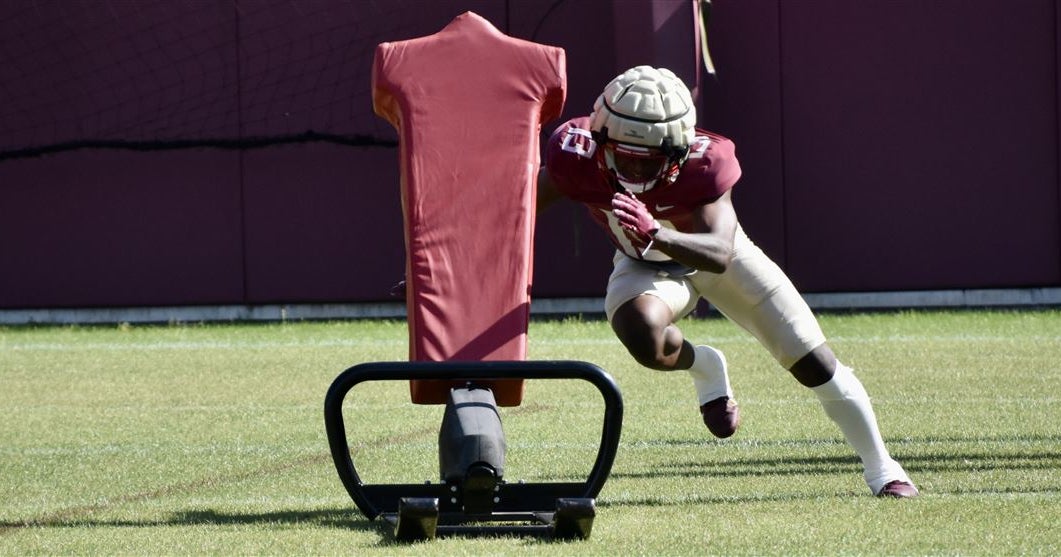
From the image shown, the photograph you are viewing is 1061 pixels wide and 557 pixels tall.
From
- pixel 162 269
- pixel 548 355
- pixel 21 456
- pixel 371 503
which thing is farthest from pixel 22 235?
pixel 371 503

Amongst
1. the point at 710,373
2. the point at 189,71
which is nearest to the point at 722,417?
the point at 710,373

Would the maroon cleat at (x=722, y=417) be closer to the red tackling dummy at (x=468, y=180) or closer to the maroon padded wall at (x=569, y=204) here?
the red tackling dummy at (x=468, y=180)

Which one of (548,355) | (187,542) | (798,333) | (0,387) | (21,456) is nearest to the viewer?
(187,542)

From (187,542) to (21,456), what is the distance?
7.57 ft

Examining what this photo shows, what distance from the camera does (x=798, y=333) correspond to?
17.8 feet

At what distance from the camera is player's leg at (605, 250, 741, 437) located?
541 centimetres

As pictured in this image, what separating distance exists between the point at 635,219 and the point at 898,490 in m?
1.33

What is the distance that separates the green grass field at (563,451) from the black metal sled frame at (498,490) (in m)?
0.07

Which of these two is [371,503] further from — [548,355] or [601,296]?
[601,296]

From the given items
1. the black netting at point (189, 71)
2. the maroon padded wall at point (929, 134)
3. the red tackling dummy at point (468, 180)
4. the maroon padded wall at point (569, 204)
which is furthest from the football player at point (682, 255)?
the black netting at point (189, 71)

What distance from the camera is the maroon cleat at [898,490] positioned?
17.2ft

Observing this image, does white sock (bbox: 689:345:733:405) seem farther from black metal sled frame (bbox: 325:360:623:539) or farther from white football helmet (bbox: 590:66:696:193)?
black metal sled frame (bbox: 325:360:623:539)

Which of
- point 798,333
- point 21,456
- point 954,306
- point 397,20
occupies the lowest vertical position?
point 954,306

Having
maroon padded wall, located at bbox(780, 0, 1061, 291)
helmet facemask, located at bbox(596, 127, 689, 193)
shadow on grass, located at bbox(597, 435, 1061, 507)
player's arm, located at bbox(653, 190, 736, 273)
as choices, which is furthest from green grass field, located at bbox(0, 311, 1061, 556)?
maroon padded wall, located at bbox(780, 0, 1061, 291)
